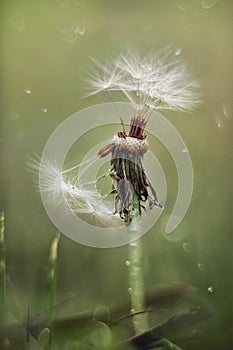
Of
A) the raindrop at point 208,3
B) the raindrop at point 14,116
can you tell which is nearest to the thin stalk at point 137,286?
the raindrop at point 14,116

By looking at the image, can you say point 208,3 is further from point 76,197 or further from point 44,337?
point 44,337

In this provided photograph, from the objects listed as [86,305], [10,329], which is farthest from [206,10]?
[10,329]

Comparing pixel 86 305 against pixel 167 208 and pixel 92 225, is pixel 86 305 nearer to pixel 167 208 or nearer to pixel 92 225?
pixel 92 225

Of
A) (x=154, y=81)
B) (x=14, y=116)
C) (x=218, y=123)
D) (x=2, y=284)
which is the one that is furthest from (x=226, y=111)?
(x=2, y=284)

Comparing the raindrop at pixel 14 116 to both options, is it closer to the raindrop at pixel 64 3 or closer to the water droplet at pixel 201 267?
the raindrop at pixel 64 3

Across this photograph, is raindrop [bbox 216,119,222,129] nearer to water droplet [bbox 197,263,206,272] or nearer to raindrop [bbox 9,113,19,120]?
water droplet [bbox 197,263,206,272]

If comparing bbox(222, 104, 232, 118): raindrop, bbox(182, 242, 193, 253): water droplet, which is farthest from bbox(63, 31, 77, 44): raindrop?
bbox(182, 242, 193, 253): water droplet
